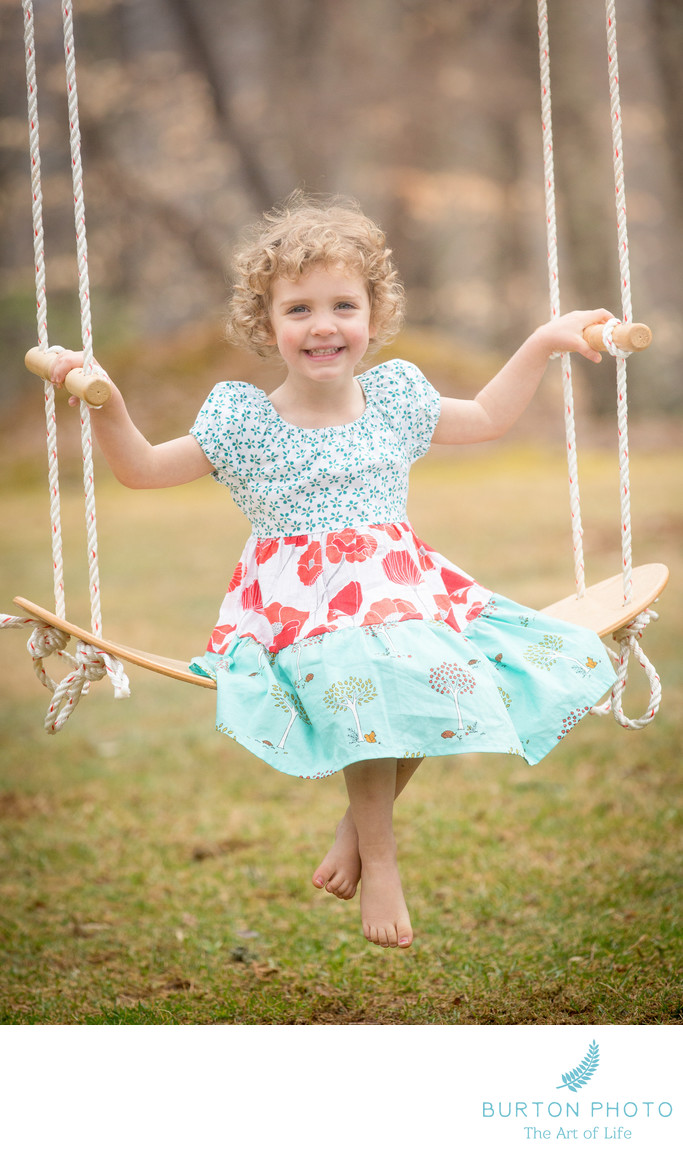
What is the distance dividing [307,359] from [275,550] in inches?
11.3

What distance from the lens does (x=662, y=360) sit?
7.61 meters

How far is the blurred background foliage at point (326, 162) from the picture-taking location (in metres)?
7.31

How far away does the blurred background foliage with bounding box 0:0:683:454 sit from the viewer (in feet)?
24.0

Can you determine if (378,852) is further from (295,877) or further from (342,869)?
(295,877)

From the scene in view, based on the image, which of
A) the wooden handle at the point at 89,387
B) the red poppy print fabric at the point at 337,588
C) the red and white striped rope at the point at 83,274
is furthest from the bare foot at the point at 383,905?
the wooden handle at the point at 89,387

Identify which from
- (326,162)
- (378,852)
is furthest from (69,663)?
(326,162)

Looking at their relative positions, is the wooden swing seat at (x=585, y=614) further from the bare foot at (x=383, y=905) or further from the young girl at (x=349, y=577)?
the bare foot at (x=383, y=905)

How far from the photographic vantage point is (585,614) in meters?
1.89

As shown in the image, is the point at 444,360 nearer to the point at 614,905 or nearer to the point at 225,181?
the point at 225,181

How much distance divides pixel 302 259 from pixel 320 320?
0.09 m

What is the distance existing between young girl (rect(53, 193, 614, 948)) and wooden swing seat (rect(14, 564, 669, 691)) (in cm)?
5

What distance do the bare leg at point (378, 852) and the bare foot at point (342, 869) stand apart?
1.8 inches
